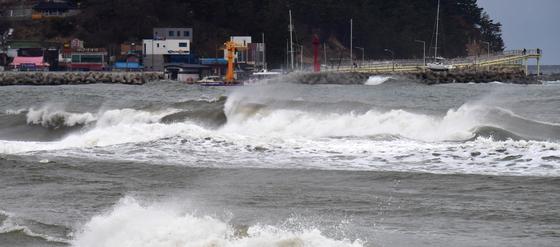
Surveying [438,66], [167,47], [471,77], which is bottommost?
[471,77]

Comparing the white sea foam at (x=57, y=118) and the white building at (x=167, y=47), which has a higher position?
the white building at (x=167, y=47)

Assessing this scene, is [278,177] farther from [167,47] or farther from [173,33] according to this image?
[173,33]

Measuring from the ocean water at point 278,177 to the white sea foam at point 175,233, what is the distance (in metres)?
0.02

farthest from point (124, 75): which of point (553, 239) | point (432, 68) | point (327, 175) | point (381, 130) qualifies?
point (553, 239)

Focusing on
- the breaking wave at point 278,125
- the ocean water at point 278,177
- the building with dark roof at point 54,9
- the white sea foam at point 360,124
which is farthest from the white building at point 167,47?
the white sea foam at point 360,124

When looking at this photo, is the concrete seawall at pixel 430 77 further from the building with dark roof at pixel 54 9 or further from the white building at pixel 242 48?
the building with dark roof at pixel 54 9

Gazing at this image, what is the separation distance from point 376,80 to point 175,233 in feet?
212

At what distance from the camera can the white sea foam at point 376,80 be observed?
242ft

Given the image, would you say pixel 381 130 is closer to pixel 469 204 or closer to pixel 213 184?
pixel 213 184

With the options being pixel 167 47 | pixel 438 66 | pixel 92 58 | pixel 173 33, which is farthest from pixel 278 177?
pixel 173 33

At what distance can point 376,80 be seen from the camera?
7488 cm

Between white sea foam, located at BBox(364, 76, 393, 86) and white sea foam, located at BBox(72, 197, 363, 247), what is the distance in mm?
61448

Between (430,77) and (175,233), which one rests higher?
(430,77)

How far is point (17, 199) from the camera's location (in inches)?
584
